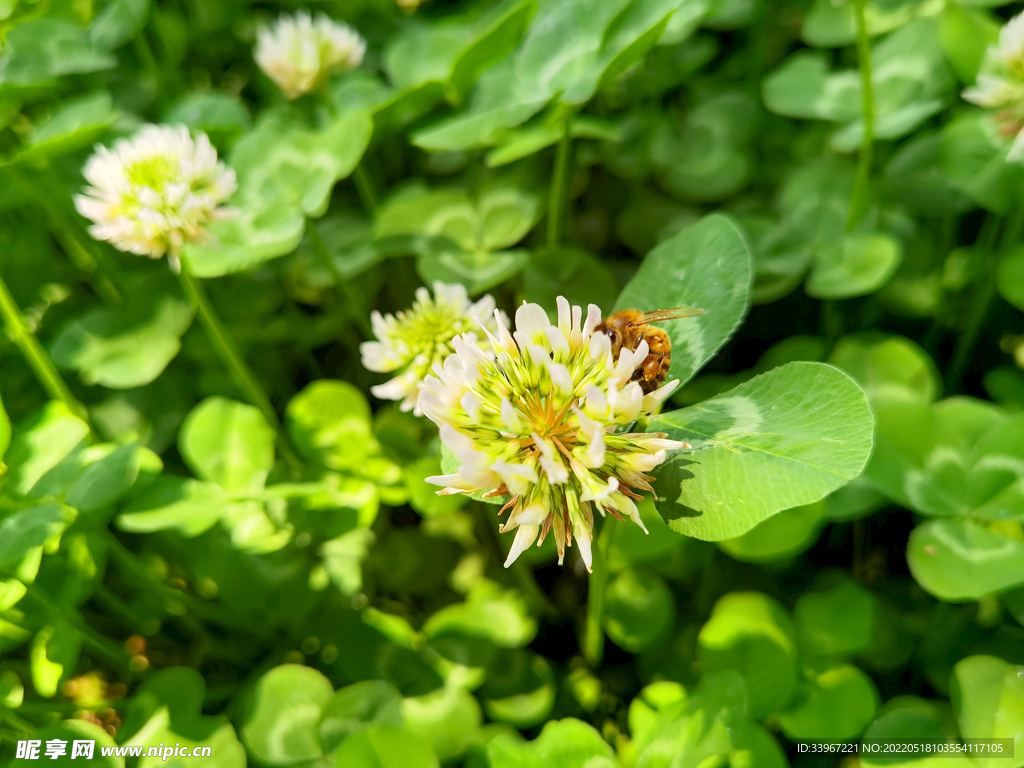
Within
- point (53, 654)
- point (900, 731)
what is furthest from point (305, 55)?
point (900, 731)

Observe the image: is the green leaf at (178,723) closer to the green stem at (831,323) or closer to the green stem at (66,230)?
the green stem at (66,230)

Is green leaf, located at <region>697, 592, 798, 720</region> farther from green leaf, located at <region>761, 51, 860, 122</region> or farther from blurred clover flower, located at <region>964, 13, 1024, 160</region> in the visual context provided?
green leaf, located at <region>761, 51, 860, 122</region>

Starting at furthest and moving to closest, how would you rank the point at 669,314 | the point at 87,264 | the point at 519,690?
the point at 87,264 → the point at 519,690 → the point at 669,314

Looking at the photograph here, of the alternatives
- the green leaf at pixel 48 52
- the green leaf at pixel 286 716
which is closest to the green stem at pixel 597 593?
the green leaf at pixel 286 716

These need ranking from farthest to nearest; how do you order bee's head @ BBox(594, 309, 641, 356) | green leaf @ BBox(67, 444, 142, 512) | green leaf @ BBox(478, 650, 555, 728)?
green leaf @ BBox(478, 650, 555, 728) < green leaf @ BBox(67, 444, 142, 512) < bee's head @ BBox(594, 309, 641, 356)

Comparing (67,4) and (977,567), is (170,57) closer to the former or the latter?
(67,4)

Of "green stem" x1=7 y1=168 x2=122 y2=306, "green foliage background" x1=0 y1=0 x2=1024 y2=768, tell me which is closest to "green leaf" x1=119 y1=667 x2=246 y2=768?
"green foliage background" x1=0 y1=0 x2=1024 y2=768

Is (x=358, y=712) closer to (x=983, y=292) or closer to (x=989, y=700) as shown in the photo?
(x=989, y=700)
